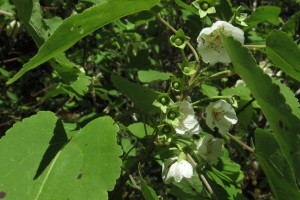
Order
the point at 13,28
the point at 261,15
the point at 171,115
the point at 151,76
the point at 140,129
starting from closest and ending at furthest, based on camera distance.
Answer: the point at 171,115, the point at 140,129, the point at 151,76, the point at 261,15, the point at 13,28

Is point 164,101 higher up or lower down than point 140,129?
higher up

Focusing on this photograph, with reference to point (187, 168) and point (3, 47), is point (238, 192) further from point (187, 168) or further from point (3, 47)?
point (3, 47)

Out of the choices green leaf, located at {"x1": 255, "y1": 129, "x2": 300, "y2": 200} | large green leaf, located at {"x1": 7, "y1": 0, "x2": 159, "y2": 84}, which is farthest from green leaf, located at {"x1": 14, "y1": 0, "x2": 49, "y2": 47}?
green leaf, located at {"x1": 255, "y1": 129, "x2": 300, "y2": 200}

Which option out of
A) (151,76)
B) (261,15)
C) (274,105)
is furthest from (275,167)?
(261,15)

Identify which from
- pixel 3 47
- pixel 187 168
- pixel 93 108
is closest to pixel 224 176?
pixel 187 168

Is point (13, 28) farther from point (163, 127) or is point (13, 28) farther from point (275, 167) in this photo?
point (275, 167)

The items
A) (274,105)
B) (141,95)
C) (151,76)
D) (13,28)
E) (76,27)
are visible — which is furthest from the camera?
(13,28)

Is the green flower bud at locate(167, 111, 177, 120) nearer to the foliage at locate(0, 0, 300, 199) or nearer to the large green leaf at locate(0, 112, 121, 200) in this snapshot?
the foliage at locate(0, 0, 300, 199)
